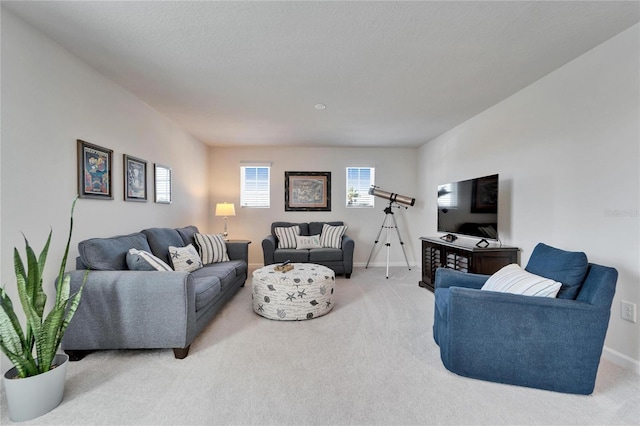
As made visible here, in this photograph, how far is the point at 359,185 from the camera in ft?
19.4

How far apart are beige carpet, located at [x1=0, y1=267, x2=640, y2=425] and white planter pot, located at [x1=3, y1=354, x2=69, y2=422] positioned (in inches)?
2.0

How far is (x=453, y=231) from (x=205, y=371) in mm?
3382

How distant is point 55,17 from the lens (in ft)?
6.41

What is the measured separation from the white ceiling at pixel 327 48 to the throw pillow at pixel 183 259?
5.63 feet

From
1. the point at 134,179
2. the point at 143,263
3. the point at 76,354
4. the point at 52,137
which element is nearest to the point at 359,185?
the point at 134,179

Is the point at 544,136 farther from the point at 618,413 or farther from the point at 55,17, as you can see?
the point at 55,17

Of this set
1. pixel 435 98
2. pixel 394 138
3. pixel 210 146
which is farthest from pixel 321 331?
pixel 210 146

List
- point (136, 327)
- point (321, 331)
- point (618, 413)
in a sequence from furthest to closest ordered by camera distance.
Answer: point (321, 331)
point (136, 327)
point (618, 413)

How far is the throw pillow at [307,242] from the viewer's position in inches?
201

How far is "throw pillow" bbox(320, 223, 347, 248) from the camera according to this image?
16.8ft

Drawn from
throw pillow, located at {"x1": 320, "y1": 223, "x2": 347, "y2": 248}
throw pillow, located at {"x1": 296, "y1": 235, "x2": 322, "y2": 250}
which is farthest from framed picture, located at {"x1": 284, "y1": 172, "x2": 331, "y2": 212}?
throw pillow, located at {"x1": 296, "y1": 235, "x2": 322, "y2": 250}

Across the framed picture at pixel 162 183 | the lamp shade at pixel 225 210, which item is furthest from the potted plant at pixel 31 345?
the lamp shade at pixel 225 210

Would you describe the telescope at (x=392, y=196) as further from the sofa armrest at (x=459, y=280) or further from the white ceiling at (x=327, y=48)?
the sofa armrest at (x=459, y=280)

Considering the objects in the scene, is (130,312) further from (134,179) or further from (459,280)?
(459,280)
